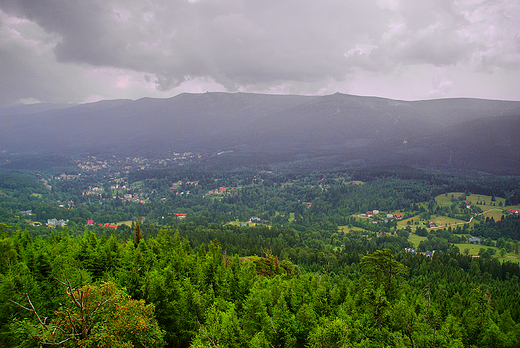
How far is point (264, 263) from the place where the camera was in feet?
136

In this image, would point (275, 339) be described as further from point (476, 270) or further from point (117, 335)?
point (476, 270)

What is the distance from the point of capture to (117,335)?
9.84m

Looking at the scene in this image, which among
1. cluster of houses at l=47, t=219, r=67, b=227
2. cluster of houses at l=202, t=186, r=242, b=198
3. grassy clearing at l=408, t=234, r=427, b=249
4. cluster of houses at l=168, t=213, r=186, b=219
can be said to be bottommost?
grassy clearing at l=408, t=234, r=427, b=249

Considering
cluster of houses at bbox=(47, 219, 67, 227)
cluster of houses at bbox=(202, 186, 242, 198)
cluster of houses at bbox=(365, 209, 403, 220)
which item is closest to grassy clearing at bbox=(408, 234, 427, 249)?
cluster of houses at bbox=(365, 209, 403, 220)

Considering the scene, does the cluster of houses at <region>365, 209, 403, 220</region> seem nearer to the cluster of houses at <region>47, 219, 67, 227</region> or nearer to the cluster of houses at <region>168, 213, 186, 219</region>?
the cluster of houses at <region>168, 213, 186, 219</region>

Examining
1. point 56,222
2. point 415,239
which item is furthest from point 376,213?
point 56,222

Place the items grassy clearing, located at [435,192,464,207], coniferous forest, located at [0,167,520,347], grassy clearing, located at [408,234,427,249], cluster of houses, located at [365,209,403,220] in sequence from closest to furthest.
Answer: coniferous forest, located at [0,167,520,347] < grassy clearing, located at [408,234,427,249] < cluster of houses, located at [365,209,403,220] < grassy clearing, located at [435,192,464,207]

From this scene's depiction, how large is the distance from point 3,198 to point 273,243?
304ft

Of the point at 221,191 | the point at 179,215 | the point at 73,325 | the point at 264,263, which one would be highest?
the point at 73,325

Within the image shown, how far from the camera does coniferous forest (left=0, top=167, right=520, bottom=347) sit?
15.2 meters

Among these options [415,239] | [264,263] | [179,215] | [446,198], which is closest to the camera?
[264,263]

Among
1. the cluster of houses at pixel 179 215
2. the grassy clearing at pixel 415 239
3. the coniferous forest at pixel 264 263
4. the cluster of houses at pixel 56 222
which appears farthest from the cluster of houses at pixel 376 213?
the cluster of houses at pixel 56 222

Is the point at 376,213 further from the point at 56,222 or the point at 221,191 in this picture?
the point at 56,222

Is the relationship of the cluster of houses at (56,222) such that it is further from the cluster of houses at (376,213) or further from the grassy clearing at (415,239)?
the cluster of houses at (376,213)
